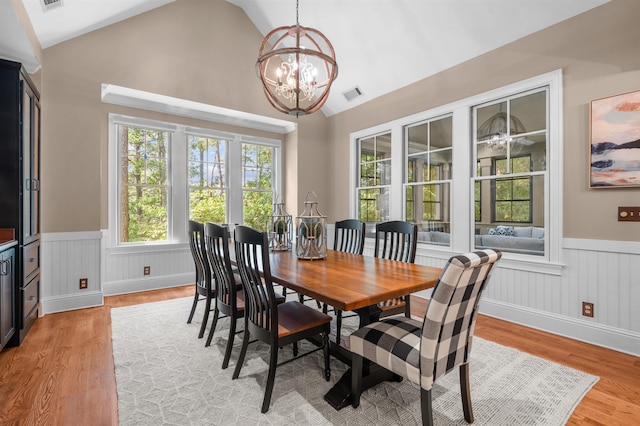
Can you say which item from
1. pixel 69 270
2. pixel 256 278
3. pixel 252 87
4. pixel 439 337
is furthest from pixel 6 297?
pixel 252 87

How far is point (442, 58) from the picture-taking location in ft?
12.6

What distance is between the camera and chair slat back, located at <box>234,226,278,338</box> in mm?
1765

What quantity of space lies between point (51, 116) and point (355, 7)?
370cm

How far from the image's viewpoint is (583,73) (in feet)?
9.34

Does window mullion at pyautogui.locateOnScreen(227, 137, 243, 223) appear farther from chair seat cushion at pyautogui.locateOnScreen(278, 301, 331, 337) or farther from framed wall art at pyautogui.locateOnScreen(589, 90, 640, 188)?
framed wall art at pyautogui.locateOnScreen(589, 90, 640, 188)

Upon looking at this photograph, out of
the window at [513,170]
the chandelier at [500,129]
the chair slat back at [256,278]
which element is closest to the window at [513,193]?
the window at [513,170]

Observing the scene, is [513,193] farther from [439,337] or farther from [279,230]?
[439,337]

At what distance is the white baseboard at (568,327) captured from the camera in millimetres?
2635

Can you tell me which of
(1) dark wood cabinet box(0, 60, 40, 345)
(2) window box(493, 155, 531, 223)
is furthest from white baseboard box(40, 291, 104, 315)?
(2) window box(493, 155, 531, 223)

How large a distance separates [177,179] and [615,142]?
5095 mm

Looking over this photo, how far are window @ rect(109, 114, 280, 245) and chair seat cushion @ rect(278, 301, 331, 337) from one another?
10.8ft

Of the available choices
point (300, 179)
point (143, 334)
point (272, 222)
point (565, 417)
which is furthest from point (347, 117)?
point (565, 417)

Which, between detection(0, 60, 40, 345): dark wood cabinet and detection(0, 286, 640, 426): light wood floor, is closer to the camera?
detection(0, 286, 640, 426): light wood floor

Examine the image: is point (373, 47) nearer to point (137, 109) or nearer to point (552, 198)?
point (552, 198)
